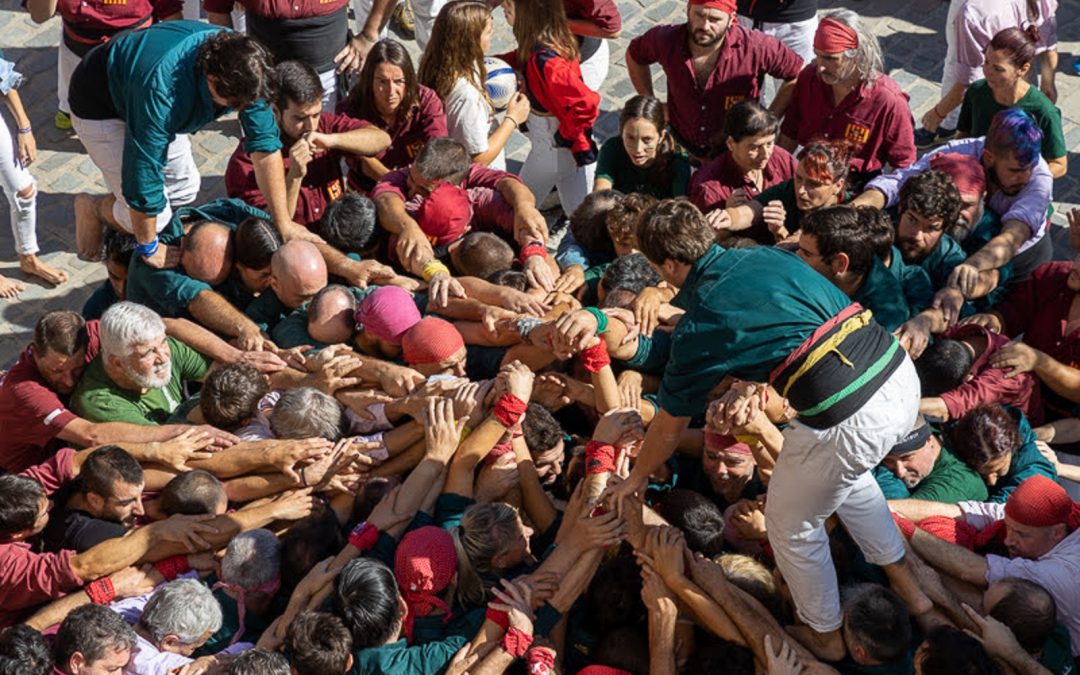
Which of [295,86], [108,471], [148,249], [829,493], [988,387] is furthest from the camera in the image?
[295,86]

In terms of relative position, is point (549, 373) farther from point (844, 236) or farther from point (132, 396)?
point (132, 396)

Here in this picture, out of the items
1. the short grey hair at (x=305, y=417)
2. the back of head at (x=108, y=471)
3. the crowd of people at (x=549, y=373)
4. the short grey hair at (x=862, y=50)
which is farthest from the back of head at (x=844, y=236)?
the back of head at (x=108, y=471)

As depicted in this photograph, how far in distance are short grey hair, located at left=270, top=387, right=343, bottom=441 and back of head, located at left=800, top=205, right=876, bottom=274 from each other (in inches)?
91.0

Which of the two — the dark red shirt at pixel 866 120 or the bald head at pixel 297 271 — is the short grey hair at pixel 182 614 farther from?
the dark red shirt at pixel 866 120

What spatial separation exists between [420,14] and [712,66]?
7.92 feet

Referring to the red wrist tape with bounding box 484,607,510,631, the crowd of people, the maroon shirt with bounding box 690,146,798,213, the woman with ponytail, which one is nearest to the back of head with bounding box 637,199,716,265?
the crowd of people

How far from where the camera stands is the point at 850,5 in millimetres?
10102

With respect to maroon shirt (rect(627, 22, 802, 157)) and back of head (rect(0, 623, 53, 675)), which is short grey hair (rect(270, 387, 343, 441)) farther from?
maroon shirt (rect(627, 22, 802, 157))

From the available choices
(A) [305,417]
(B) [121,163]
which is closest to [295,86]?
(B) [121,163]

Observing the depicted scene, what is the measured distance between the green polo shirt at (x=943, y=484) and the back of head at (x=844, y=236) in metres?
0.92

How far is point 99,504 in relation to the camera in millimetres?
5555

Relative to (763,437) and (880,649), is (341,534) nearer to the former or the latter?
(763,437)

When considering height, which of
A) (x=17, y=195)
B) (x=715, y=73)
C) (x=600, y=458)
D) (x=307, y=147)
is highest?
(x=715, y=73)

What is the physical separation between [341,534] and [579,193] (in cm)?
352
